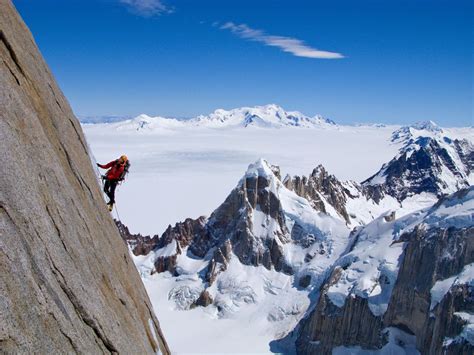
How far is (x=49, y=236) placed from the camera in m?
11.2

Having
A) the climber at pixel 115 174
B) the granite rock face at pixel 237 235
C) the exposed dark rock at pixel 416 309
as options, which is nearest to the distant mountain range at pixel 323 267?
the exposed dark rock at pixel 416 309

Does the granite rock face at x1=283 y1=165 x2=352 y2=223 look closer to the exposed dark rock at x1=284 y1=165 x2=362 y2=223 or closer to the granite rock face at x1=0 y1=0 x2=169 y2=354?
the exposed dark rock at x1=284 y1=165 x2=362 y2=223

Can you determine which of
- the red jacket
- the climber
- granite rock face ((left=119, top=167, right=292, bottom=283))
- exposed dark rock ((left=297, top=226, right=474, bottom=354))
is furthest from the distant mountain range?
the red jacket

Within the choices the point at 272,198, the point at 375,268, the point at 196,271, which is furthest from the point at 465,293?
the point at 196,271

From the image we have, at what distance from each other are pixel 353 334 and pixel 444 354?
83.9 feet

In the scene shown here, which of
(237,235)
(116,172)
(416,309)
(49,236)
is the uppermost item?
(116,172)

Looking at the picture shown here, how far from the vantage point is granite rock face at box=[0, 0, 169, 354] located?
31.1 ft

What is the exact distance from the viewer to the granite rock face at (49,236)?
31.1 feet

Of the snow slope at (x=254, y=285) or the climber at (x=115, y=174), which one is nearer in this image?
the climber at (x=115, y=174)

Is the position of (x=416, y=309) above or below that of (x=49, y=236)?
below

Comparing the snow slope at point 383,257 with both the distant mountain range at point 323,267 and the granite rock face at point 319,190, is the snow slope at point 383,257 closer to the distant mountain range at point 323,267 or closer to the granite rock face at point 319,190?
the distant mountain range at point 323,267

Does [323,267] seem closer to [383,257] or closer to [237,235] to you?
Answer: [237,235]

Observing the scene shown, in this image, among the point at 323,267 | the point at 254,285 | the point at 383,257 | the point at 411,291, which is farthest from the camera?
the point at 254,285

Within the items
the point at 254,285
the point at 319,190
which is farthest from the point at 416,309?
the point at 319,190
